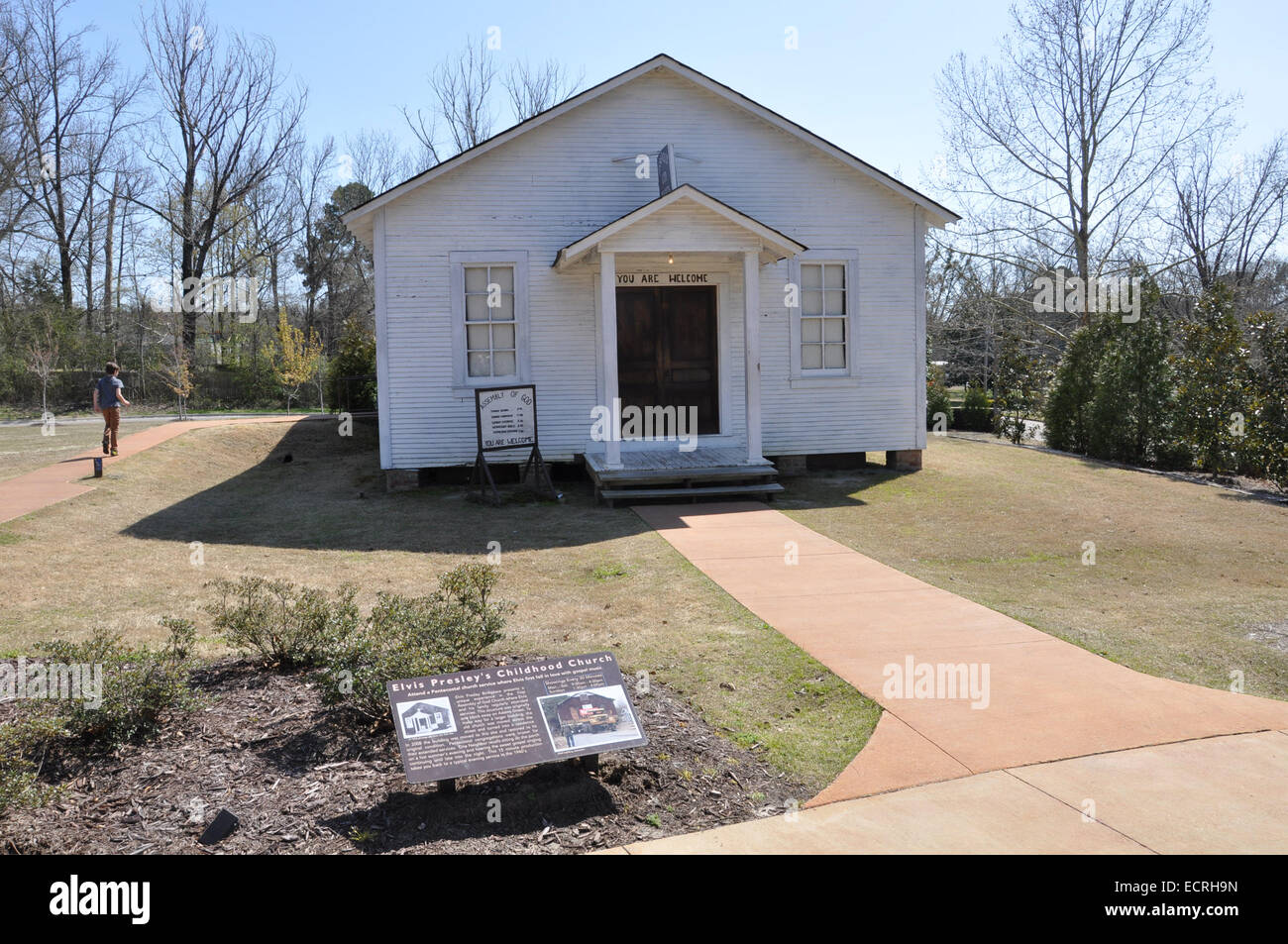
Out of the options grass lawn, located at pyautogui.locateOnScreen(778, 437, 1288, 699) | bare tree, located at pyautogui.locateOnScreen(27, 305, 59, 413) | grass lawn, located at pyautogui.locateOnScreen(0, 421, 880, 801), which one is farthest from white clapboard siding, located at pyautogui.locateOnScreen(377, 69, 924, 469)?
bare tree, located at pyautogui.locateOnScreen(27, 305, 59, 413)

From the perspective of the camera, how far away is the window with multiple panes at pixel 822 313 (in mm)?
15398

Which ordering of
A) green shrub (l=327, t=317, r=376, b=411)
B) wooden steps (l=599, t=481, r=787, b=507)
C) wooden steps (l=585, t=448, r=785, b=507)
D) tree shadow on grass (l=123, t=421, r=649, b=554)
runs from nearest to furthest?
tree shadow on grass (l=123, t=421, r=649, b=554) → wooden steps (l=599, t=481, r=787, b=507) → wooden steps (l=585, t=448, r=785, b=507) → green shrub (l=327, t=317, r=376, b=411)

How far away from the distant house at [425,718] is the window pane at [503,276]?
36.0 ft

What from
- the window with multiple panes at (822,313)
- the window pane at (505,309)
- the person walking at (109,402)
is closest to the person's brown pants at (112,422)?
the person walking at (109,402)

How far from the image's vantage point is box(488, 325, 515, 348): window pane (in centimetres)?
1455

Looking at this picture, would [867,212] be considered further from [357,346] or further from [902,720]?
[357,346]

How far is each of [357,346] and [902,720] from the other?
21.6 m

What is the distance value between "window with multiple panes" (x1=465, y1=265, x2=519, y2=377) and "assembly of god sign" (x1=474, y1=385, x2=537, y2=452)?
2.83 ft

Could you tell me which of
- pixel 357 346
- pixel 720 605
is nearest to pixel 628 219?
pixel 720 605

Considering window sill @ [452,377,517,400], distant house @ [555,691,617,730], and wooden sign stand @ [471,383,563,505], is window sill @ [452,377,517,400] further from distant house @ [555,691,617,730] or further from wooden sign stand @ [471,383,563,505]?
distant house @ [555,691,617,730]

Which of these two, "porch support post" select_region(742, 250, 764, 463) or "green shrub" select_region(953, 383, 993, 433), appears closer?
"porch support post" select_region(742, 250, 764, 463)

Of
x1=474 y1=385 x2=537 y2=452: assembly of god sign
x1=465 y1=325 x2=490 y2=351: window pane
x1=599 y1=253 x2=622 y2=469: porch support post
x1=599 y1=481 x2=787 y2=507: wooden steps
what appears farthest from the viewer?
x1=465 y1=325 x2=490 y2=351: window pane
